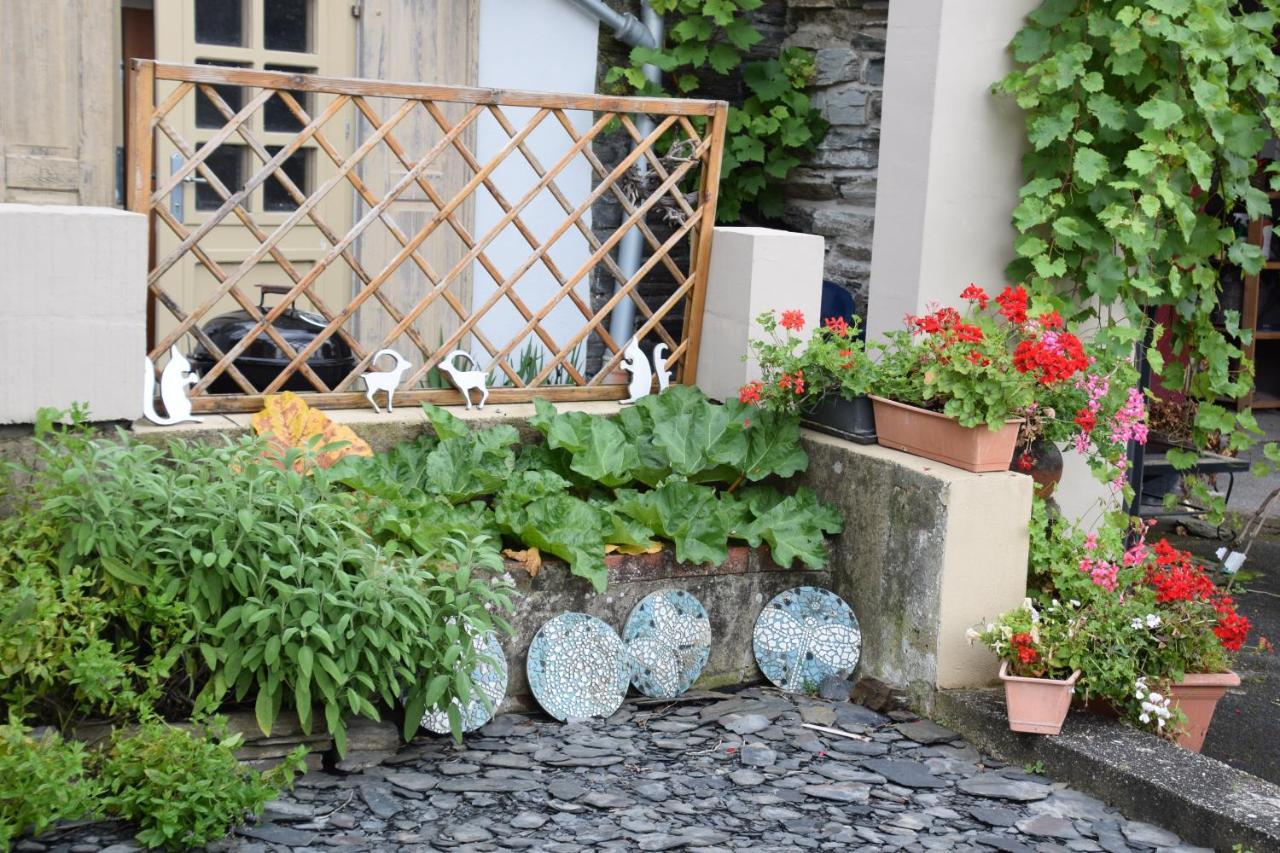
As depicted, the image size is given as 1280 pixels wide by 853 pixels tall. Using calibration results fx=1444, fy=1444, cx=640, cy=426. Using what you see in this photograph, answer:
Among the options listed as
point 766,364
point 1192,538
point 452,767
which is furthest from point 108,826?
point 1192,538

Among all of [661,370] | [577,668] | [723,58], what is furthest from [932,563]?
[723,58]

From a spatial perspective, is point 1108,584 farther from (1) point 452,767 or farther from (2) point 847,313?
(2) point 847,313

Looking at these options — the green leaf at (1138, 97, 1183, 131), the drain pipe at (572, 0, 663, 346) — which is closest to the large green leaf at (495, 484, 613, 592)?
the green leaf at (1138, 97, 1183, 131)

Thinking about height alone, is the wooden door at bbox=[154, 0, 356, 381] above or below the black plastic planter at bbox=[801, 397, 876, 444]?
above

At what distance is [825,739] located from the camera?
12.0 feet

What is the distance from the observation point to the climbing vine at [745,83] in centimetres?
632

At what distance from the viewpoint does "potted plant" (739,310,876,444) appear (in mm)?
4137

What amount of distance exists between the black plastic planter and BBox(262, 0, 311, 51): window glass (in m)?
2.93

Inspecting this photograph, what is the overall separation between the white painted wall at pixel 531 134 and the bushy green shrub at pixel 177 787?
328 centimetres

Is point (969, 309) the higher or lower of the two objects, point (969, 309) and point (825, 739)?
the higher

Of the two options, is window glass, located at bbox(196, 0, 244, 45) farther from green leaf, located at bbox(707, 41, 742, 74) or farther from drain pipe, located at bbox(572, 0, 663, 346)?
green leaf, located at bbox(707, 41, 742, 74)

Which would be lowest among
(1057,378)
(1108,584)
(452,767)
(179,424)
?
(452,767)

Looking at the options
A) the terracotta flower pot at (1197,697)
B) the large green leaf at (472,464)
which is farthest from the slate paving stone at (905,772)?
the large green leaf at (472,464)

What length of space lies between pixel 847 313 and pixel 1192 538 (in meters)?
1.83
